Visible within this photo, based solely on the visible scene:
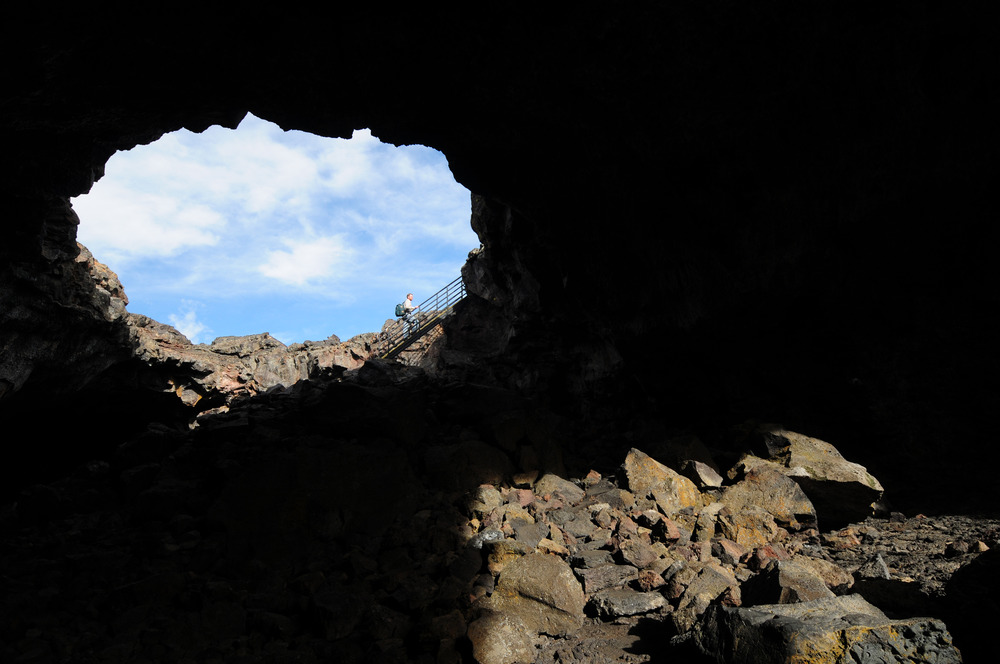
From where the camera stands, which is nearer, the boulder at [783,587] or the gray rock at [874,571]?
the boulder at [783,587]

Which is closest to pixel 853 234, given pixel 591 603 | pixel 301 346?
pixel 591 603

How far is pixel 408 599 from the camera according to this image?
21.4ft

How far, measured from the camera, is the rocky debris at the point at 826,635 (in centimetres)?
407

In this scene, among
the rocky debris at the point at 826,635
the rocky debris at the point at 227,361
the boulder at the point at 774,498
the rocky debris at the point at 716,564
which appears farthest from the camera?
the rocky debris at the point at 227,361

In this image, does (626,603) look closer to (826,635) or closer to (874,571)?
(826,635)

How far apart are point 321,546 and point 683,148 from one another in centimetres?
832

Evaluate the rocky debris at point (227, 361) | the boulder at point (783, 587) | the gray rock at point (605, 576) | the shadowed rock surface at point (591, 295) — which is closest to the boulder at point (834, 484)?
the shadowed rock surface at point (591, 295)

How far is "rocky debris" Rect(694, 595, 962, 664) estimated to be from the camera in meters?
4.07

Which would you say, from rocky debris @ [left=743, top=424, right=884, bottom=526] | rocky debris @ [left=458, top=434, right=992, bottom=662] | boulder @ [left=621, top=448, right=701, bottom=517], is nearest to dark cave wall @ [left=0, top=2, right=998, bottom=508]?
rocky debris @ [left=743, top=424, right=884, bottom=526]

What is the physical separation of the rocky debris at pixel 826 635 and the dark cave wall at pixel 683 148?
5.83m

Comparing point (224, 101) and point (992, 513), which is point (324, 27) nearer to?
point (224, 101)

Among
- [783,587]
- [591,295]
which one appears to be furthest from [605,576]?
[591,295]

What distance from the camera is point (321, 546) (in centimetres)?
820

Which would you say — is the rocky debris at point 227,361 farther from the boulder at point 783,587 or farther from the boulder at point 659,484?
the boulder at point 783,587
